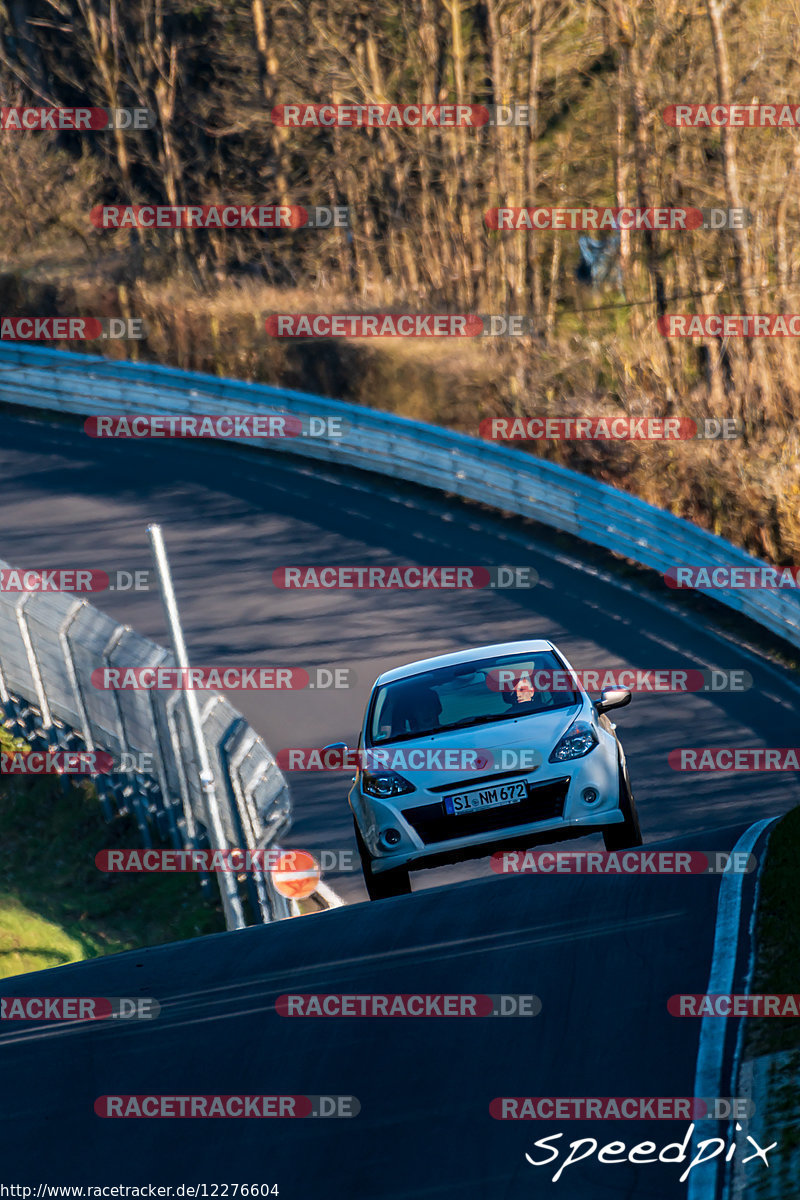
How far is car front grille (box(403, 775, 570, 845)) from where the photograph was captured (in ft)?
32.8

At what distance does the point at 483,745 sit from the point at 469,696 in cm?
84

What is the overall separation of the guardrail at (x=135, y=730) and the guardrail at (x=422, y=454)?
24.0ft

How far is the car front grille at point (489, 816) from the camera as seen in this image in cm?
998

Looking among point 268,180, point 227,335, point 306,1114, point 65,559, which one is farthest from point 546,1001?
point 268,180

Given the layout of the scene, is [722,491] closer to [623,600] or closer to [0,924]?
[623,600]

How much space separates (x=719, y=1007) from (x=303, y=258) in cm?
3420

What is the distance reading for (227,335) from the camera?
101 feet

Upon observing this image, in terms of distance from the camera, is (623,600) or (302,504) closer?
(623,600)
